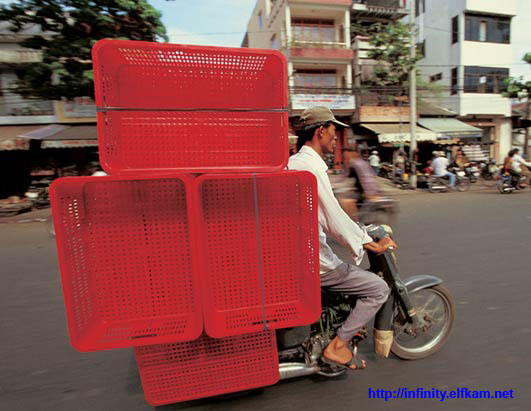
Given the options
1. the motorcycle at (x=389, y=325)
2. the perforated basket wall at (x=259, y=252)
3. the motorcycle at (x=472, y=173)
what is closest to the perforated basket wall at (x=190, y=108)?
the perforated basket wall at (x=259, y=252)

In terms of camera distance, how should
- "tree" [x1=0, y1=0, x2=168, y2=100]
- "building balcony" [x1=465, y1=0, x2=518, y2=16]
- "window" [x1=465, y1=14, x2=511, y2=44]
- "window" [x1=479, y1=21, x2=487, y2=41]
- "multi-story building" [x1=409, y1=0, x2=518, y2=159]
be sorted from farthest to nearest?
"window" [x1=479, y1=21, x2=487, y2=41] < "window" [x1=465, y1=14, x2=511, y2=44] < "multi-story building" [x1=409, y1=0, x2=518, y2=159] < "building balcony" [x1=465, y1=0, x2=518, y2=16] < "tree" [x1=0, y1=0, x2=168, y2=100]

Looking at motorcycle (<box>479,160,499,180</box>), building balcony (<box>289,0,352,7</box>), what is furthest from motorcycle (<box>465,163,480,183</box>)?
building balcony (<box>289,0,352,7</box>)

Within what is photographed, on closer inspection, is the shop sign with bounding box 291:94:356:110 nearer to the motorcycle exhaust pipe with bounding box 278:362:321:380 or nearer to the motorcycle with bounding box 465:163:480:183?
the motorcycle with bounding box 465:163:480:183

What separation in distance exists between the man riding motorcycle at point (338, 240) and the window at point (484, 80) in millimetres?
22067

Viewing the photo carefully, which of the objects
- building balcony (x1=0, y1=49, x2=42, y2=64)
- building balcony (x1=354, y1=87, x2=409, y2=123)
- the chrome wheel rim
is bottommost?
the chrome wheel rim

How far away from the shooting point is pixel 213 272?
158 centimetres

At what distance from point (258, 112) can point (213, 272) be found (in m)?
0.76

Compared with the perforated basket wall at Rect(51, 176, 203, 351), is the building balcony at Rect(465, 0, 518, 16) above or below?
above

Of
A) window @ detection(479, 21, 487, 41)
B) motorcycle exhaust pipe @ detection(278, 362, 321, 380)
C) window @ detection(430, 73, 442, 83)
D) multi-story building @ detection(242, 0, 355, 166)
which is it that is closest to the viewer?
motorcycle exhaust pipe @ detection(278, 362, 321, 380)

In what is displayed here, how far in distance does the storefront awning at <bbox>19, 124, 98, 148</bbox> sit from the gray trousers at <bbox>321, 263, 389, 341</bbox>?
12.2 metres

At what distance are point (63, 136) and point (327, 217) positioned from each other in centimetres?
1340

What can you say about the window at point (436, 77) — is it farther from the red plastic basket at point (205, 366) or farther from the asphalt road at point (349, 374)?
the red plastic basket at point (205, 366)

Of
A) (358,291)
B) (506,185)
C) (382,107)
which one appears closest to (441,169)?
(506,185)

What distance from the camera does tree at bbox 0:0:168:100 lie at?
33.2ft
